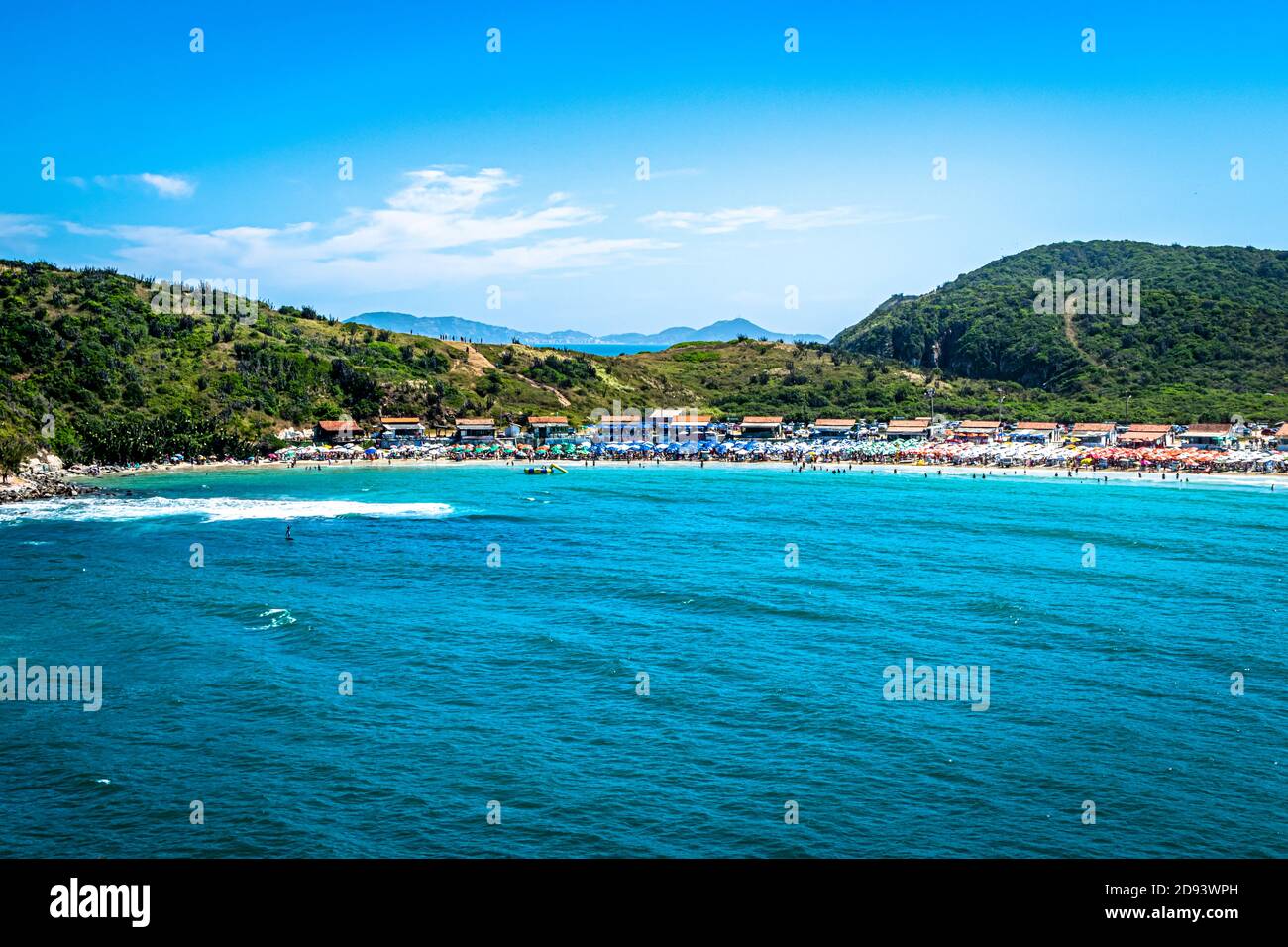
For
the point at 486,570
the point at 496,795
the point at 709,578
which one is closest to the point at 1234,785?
the point at 496,795

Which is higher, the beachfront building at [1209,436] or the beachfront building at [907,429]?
the beachfront building at [907,429]

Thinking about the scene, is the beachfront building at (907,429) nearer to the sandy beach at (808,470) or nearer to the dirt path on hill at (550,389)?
the sandy beach at (808,470)

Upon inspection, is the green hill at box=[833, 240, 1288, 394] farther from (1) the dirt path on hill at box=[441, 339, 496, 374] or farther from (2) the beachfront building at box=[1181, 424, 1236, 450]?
(1) the dirt path on hill at box=[441, 339, 496, 374]
